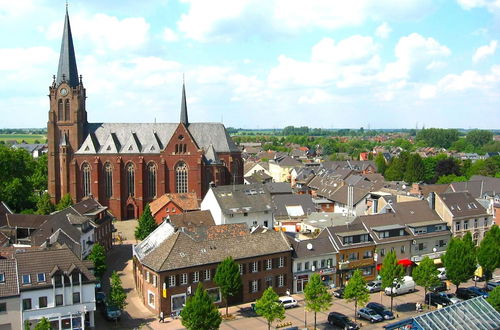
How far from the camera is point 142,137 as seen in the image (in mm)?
112312

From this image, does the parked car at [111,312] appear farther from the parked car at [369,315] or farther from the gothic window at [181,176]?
the gothic window at [181,176]

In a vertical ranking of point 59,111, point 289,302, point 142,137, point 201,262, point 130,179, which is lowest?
point 289,302

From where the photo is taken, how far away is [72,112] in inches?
4299

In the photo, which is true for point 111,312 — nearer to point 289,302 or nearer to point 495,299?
point 289,302

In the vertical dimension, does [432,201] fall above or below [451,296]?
above

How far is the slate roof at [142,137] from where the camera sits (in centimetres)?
11025

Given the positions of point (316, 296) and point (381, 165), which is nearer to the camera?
point (316, 296)

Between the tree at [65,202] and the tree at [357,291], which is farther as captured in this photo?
the tree at [65,202]

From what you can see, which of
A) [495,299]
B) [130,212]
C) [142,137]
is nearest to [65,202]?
[130,212]

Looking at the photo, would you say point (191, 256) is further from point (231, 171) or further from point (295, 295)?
point (231, 171)

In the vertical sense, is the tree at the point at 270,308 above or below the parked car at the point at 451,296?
above

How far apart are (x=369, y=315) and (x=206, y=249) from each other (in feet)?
60.8

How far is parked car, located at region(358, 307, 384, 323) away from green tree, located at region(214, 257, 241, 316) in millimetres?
12985

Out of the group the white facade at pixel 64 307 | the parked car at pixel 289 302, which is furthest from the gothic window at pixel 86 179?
the parked car at pixel 289 302
